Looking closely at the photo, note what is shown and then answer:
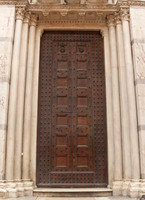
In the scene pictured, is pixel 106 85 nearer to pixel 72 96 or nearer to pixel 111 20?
pixel 72 96

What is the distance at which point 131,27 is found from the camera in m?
6.61

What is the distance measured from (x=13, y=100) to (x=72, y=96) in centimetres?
166

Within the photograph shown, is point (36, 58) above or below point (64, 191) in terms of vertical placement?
above

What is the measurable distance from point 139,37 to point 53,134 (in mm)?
3328

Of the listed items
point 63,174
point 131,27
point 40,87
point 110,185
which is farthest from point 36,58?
point 110,185

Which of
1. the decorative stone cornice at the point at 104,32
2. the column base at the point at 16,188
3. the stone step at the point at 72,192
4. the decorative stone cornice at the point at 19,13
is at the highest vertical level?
the decorative stone cornice at the point at 19,13

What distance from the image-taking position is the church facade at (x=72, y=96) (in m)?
6.00

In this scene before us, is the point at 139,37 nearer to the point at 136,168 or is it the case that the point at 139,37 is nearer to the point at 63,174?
the point at 136,168

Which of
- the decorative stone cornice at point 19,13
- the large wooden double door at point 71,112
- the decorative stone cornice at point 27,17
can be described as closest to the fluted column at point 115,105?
the large wooden double door at point 71,112

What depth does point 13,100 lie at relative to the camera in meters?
6.12

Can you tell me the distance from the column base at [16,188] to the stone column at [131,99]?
244cm

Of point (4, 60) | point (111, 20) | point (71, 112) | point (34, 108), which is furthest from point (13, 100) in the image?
point (111, 20)

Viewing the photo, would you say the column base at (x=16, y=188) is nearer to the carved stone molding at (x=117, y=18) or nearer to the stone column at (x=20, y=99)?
the stone column at (x=20, y=99)

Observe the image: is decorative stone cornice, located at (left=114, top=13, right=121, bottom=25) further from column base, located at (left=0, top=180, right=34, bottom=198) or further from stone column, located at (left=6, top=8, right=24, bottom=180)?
column base, located at (left=0, top=180, right=34, bottom=198)
